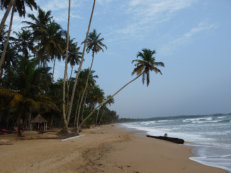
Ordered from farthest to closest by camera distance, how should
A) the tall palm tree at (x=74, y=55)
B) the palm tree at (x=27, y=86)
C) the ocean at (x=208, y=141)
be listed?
the tall palm tree at (x=74, y=55)
the palm tree at (x=27, y=86)
the ocean at (x=208, y=141)

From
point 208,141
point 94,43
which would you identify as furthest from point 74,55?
point 208,141

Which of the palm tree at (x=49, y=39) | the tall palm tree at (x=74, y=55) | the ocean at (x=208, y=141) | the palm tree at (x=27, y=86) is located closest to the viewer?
the ocean at (x=208, y=141)

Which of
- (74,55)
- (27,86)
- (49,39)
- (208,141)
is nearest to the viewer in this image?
(27,86)

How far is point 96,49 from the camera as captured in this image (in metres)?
22.0

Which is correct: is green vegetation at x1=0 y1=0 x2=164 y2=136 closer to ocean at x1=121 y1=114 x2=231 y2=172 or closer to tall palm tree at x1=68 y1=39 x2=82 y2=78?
tall palm tree at x1=68 y1=39 x2=82 y2=78

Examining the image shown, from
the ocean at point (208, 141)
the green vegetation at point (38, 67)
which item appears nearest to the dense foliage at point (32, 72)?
the green vegetation at point (38, 67)

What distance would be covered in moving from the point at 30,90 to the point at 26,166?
10.3 m

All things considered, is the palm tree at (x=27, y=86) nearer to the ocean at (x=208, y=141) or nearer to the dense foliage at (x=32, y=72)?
the dense foliage at (x=32, y=72)

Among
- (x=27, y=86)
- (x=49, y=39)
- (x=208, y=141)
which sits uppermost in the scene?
(x=49, y=39)

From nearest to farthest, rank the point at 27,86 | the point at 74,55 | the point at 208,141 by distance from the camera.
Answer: the point at 27,86
the point at 208,141
the point at 74,55

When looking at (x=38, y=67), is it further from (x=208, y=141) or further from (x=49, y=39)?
(x=208, y=141)

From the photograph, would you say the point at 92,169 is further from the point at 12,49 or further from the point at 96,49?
the point at 12,49

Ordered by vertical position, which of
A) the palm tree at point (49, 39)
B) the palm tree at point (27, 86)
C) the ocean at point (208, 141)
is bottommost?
the ocean at point (208, 141)

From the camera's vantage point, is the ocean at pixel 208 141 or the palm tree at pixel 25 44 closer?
the ocean at pixel 208 141
